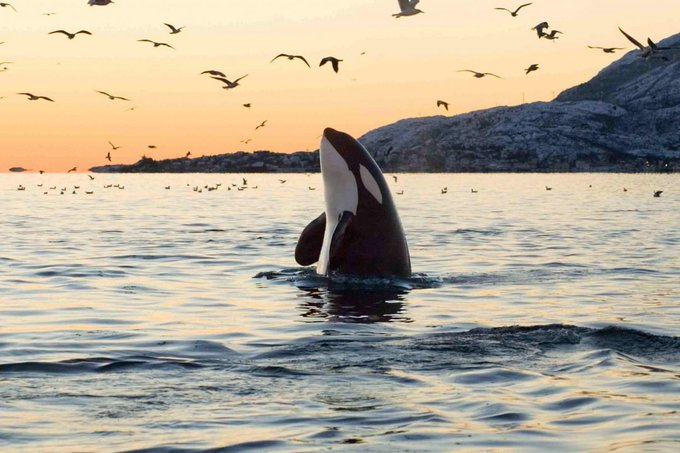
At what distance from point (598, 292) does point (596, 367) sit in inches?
317

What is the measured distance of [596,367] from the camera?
40.3ft

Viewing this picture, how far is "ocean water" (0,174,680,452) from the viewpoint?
9.52 meters

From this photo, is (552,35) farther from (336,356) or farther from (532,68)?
(336,356)

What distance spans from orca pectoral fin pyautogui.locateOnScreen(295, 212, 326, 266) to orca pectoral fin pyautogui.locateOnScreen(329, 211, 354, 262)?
53.0 inches

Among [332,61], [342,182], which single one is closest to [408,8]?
[332,61]

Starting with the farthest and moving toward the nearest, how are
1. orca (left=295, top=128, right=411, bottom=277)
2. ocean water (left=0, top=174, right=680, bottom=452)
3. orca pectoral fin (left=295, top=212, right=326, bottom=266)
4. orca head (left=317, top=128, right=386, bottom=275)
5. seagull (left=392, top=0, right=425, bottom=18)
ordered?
seagull (left=392, top=0, right=425, bottom=18) → orca pectoral fin (left=295, top=212, right=326, bottom=266) → orca head (left=317, top=128, right=386, bottom=275) → orca (left=295, top=128, right=411, bottom=277) → ocean water (left=0, top=174, right=680, bottom=452)

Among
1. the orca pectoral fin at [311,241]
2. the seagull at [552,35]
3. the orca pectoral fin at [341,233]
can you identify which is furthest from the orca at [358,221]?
A: the seagull at [552,35]

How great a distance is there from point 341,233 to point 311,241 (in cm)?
185

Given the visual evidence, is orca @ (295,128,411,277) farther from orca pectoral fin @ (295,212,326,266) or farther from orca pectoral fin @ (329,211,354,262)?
orca pectoral fin @ (295,212,326,266)

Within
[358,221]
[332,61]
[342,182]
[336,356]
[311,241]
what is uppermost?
[332,61]

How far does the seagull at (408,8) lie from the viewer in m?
22.5

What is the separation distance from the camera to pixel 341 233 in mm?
18875

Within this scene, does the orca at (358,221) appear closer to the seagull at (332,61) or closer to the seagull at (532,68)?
the seagull at (332,61)

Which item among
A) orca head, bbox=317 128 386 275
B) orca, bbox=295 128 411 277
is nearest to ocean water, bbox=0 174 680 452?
orca, bbox=295 128 411 277
